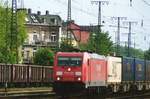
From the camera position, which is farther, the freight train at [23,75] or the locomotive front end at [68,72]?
the freight train at [23,75]

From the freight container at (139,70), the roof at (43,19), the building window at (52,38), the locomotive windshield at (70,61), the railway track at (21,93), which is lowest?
the railway track at (21,93)

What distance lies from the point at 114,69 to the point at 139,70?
36.1 ft

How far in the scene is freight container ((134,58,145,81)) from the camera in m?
56.4

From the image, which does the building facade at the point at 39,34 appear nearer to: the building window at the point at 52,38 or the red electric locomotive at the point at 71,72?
the building window at the point at 52,38

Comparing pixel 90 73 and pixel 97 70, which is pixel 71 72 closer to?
pixel 90 73

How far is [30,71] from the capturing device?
61.0 meters

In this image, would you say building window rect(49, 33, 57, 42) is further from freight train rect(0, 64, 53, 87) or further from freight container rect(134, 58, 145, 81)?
freight container rect(134, 58, 145, 81)

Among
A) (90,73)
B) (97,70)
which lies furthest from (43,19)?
(90,73)

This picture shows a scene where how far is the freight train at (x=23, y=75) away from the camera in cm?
5503

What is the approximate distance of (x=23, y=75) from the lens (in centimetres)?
5909

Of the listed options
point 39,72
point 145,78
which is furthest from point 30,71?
point 145,78

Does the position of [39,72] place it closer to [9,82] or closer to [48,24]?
[9,82]

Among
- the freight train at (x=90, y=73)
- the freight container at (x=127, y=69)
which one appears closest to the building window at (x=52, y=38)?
the freight container at (x=127, y=69)

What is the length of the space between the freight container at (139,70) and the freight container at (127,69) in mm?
1328
